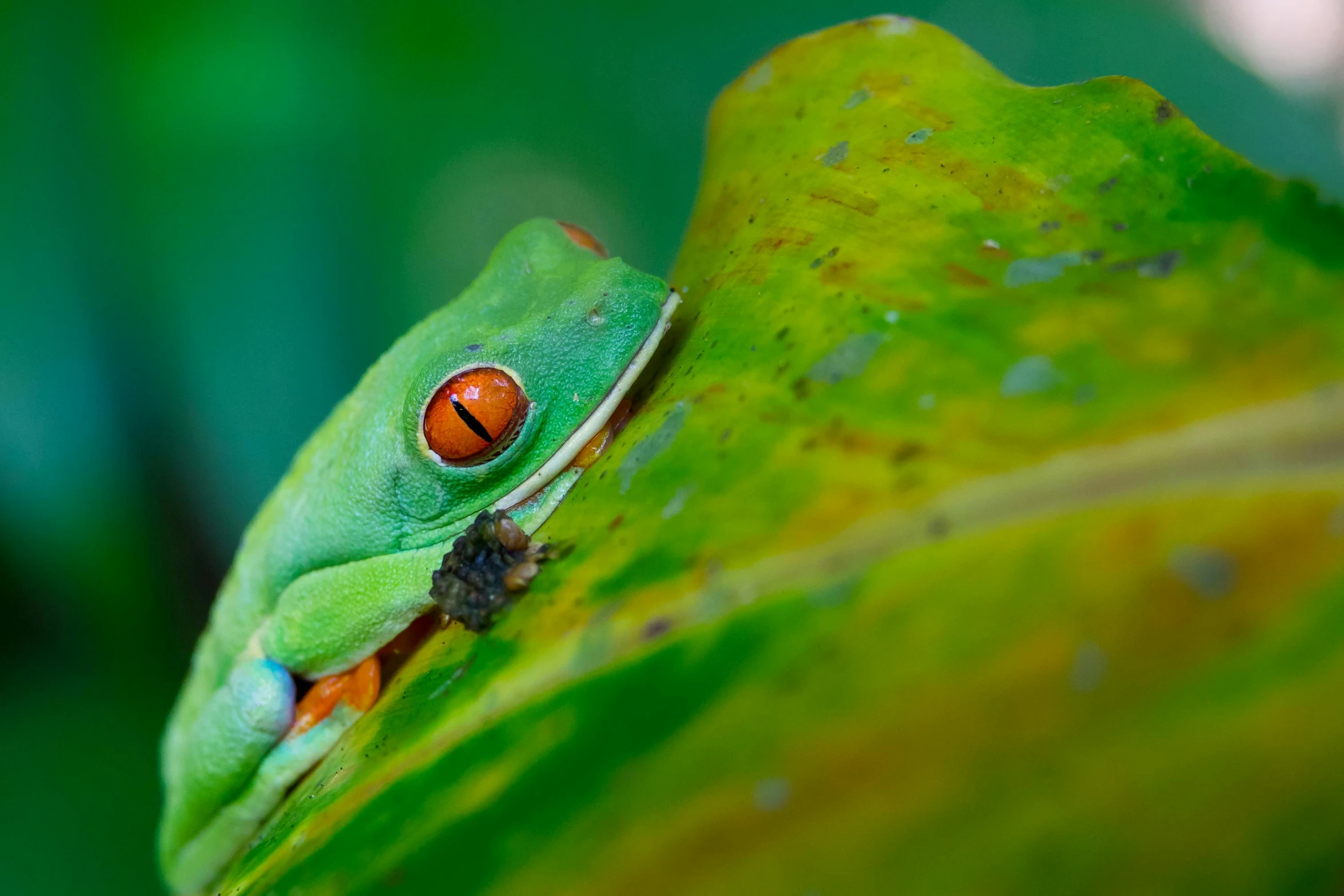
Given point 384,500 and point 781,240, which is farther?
point 384,500

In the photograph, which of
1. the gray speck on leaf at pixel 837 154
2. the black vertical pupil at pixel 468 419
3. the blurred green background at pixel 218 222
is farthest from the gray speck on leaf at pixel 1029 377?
the blurred green background at pixel 218 222

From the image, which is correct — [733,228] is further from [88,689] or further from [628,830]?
[88,689]

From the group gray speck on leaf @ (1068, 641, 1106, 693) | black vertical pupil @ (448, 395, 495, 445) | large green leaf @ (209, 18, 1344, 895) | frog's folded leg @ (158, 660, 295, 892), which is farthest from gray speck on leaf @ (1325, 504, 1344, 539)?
frog's folded leg @ (158, 660, 295, 892)

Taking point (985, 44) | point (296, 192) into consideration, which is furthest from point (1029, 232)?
point (296, 192)

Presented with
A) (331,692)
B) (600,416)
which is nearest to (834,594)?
(600,416)

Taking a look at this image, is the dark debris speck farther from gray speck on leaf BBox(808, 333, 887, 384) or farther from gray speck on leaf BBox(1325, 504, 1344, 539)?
gray speck on leaf BBox(1325, 504, 1344, 539)

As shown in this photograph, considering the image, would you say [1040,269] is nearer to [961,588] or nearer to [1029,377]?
[1029,377]
